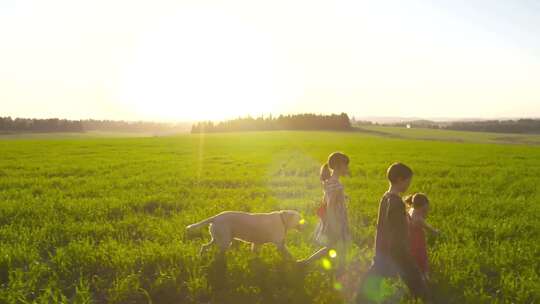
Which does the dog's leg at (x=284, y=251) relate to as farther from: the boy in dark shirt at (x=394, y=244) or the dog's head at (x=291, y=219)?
the boy in dark shirt at (x=394, y=244)

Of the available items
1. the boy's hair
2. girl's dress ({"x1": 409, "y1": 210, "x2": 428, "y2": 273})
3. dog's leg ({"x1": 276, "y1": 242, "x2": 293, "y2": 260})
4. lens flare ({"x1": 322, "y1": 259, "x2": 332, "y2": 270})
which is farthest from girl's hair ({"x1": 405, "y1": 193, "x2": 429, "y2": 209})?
dog's leg ({"x1": 276, "y1": 242, "x2": 293, "y2": 260})

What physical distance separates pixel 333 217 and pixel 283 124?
98662mm

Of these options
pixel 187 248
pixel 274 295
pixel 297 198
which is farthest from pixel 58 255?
pixel 297 198

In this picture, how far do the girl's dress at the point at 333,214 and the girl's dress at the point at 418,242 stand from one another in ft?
3.28

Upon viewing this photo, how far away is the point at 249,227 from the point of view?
19.6 ft

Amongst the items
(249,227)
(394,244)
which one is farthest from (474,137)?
(394,244)

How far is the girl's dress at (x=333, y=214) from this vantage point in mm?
5617

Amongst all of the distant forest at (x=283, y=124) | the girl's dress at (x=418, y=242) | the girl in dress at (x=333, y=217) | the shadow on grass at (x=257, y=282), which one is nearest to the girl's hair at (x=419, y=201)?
the girl's dress at (x=418, y=242)

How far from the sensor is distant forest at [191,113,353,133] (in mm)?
99188

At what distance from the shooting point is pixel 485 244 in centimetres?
724

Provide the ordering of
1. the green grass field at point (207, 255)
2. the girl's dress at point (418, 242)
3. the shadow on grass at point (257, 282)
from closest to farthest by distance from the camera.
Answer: the girl's dress at point (418, 242) → the shadow on grass at point (257, 282) → the green grass field at point (207, 255)

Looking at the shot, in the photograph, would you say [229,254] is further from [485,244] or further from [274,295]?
[485,244]

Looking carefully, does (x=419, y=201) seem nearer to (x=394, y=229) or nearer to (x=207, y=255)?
(x=394, y=229)

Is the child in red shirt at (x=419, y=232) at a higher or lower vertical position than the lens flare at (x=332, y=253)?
higher
